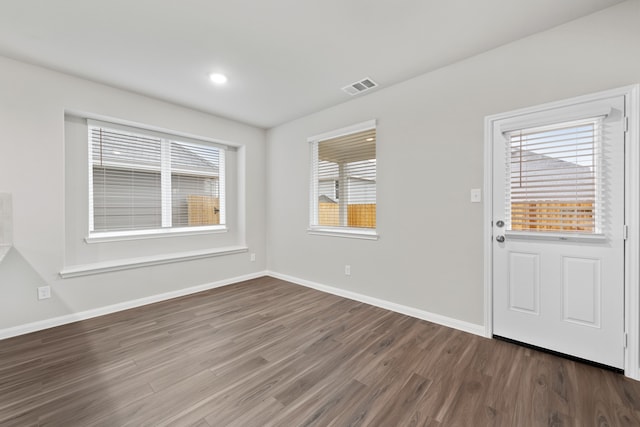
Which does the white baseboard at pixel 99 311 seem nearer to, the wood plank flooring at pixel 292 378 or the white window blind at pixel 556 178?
the wood plank flooring at pixel 292 378

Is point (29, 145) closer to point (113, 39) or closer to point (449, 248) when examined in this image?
point (113, 39)

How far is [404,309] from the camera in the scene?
3090 mm

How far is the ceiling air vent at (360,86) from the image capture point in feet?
10.1

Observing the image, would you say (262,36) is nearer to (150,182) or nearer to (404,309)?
(150,182)

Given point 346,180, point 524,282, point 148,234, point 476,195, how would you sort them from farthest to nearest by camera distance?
1. point 346,180
2. point 148,234
3. point 476,195
4. point 524,282

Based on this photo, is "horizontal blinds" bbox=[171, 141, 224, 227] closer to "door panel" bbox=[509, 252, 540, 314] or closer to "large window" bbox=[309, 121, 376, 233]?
"large window" bbox=[309, 121, 376, 233]

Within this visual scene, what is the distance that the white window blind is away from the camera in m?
2.06

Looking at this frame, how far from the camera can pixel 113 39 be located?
90.4 inches

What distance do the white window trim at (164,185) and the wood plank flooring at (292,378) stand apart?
3.40 ft

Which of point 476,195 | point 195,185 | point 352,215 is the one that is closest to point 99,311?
point 195,185

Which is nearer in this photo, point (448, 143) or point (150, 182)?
point (448, 143)

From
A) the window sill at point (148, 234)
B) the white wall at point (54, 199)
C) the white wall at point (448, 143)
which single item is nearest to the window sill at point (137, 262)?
the white wall at point (54, 199)

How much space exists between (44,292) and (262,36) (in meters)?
3.34

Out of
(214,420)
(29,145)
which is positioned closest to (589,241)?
(214,420)
